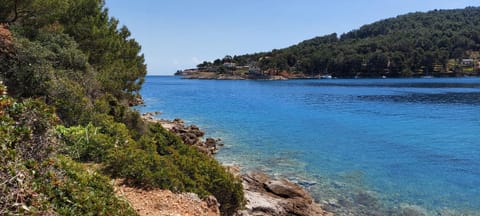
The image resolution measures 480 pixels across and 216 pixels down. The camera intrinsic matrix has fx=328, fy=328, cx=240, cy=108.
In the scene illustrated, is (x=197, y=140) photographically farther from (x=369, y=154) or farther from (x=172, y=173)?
(x=172, y=173)

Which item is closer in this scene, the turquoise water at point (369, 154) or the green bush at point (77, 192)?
the green bush at point (77, 192)

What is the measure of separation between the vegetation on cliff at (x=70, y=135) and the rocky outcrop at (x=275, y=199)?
1.98m

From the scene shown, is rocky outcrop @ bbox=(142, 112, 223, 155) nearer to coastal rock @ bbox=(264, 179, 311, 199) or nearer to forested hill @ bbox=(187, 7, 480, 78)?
coastal rock @ bbox=(264, 179, 311, 199)

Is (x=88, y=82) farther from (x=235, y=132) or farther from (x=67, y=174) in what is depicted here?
(x=235, y=132)

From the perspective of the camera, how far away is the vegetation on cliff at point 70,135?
5871 millimetres

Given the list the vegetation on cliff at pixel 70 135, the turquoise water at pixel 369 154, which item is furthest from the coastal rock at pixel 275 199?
the vegetation on cliff at pixel 70 135

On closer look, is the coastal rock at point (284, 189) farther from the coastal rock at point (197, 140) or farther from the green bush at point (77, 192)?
the green bush at point (77, 192)

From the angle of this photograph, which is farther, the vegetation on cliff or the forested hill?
the forested hill

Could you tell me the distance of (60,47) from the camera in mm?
16672

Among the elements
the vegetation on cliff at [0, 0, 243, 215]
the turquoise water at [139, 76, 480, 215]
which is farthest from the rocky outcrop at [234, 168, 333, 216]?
the vegetation on cliff at [0, 0, 243, 215]

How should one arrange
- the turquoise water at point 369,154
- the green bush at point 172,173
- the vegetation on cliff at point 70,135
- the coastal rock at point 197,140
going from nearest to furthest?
the vegetation on cliff at point 70,135 → the green bush at point 172,173 → the turquoise water at point 369,154 → the coastal rock at point 197,140

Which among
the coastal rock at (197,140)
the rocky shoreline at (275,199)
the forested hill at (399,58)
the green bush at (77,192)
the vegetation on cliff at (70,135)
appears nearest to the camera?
the green bush at (77,192)

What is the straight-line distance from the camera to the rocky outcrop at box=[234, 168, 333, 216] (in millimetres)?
13166

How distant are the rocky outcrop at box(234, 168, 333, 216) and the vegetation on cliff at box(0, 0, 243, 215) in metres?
1.98
